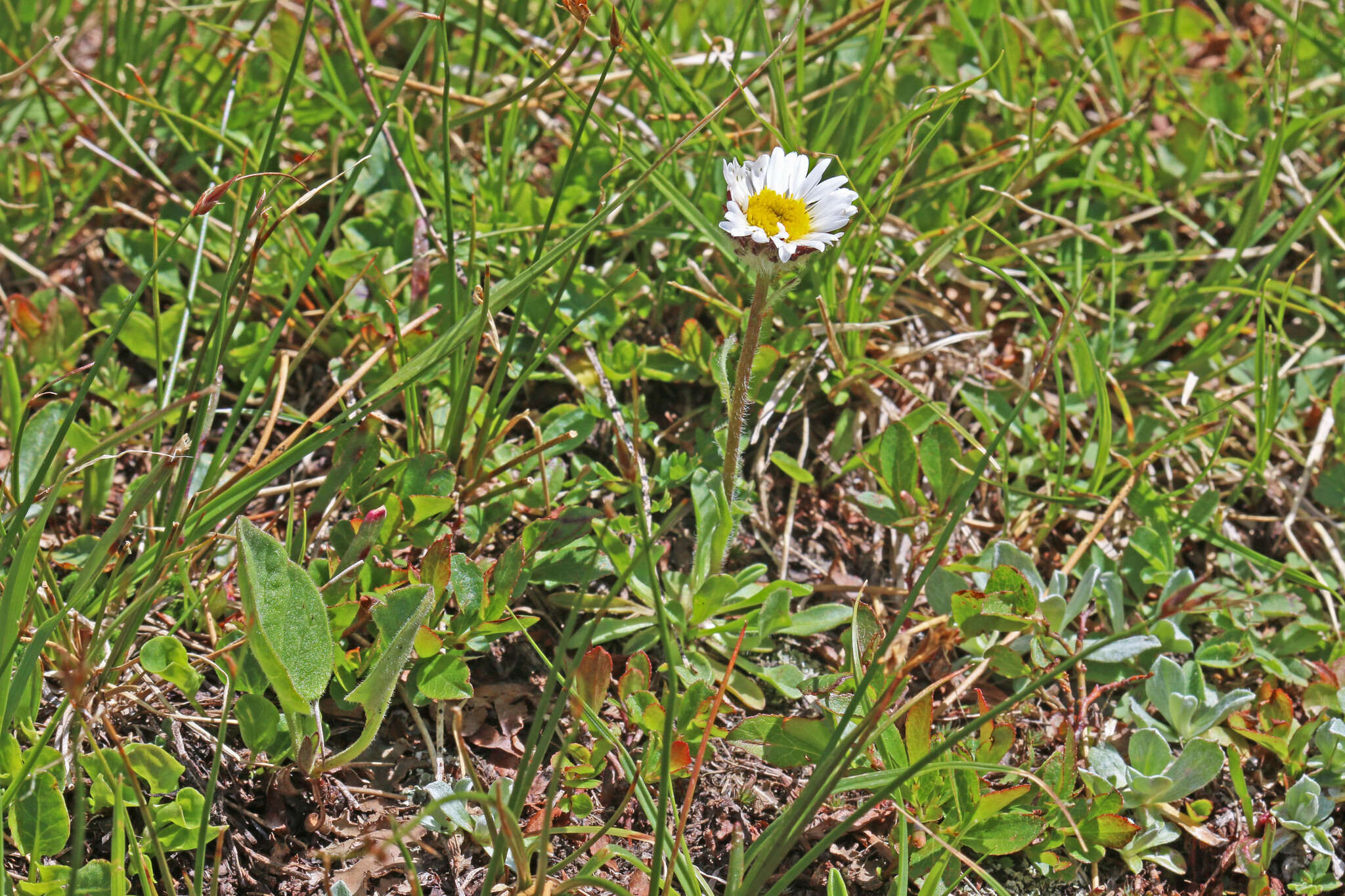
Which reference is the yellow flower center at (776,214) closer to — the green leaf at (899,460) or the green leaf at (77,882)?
the green leaf at (899,460)

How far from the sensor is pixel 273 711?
5.65ft

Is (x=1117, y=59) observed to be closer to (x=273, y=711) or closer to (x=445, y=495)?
(x=445, y=495)

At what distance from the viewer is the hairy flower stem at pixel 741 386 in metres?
1.72

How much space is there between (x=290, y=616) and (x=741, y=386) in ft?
2.70

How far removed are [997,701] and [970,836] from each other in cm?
39

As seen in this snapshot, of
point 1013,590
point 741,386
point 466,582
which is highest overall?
point 741,386

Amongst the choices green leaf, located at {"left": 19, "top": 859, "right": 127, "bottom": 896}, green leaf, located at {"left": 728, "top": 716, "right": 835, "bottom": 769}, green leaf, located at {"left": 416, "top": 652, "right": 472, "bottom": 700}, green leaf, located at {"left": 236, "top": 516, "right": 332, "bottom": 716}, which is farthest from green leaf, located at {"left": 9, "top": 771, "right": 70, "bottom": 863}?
green leaf, located at {"left": 728, "top": 716, "right": 835, "bottom": 769}

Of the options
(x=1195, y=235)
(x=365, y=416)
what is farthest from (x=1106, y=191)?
(x=365, y=416)

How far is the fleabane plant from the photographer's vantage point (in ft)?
5.50

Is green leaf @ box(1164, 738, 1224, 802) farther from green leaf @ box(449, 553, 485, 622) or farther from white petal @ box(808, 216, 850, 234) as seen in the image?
green leaf @ box(449, 553, 485, 622)

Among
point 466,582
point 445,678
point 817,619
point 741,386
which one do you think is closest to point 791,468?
point 817,619

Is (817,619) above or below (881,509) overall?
below

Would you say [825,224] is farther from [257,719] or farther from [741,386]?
[257,719]

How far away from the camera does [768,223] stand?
1.73 metres
